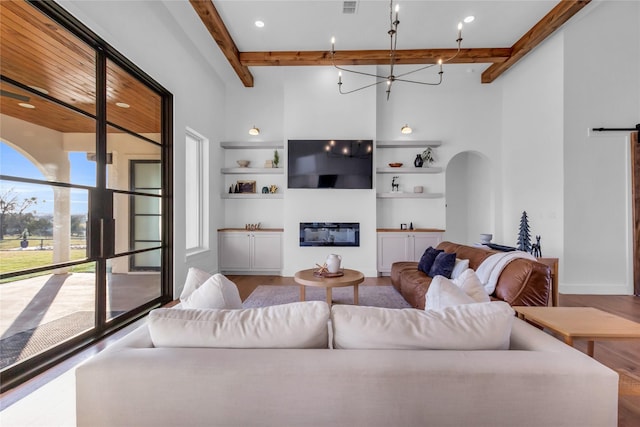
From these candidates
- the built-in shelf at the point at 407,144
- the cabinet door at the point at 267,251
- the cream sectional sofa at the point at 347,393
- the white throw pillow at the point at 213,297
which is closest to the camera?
the cream sectional sofa at the point at 347,393

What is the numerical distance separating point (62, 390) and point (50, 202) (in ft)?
4.73

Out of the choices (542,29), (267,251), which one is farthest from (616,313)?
(267,251)

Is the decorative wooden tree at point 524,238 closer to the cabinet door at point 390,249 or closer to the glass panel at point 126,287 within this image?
the cabinet door at point 390,249

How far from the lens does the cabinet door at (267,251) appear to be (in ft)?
17.8

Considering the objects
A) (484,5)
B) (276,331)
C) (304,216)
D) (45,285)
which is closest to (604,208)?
(484,5)

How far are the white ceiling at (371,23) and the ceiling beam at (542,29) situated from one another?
9cm

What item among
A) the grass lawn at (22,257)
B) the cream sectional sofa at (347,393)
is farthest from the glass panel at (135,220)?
the cream sectional sofa at (347,393)

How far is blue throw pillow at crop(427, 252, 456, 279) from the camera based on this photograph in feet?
10.7

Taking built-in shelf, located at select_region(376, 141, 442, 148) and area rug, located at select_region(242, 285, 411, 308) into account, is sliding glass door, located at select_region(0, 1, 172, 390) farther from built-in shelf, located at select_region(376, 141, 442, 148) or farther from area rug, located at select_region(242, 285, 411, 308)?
built-in shelf, located at select_region(376, 141, 442, 148)

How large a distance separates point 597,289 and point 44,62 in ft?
22.4

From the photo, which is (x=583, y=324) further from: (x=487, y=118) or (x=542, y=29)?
(x=487, y=118)

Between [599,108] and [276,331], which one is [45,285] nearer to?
[276,331]

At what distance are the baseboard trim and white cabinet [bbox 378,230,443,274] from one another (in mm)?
1897

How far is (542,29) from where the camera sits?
3977 millimetres
